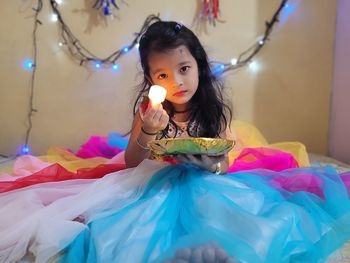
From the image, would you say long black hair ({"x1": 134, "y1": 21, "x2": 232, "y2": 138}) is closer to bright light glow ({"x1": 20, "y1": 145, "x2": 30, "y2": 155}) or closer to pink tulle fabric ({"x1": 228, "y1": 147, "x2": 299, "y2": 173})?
pink tulle fabric ({"x1": 228, "y1": 147, "x2": 299, "y2": 173})

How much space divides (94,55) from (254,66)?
2.45 feet

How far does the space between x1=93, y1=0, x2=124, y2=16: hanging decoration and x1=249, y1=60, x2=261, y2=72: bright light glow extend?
0.67 metres

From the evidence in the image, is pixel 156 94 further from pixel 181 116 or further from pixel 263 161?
pixel 263 161

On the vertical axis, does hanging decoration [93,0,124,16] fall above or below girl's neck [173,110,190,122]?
above

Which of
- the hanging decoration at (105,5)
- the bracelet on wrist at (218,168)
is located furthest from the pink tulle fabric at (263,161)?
the hanging decoration at (105,5)

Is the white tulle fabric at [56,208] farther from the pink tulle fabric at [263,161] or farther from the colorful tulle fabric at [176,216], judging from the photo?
the pink tulle fabric at [263,161]

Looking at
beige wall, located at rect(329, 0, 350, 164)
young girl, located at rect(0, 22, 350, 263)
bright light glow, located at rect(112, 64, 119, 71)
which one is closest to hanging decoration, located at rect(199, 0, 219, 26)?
bright light glow, located at rect(112, 64, 119, 71)

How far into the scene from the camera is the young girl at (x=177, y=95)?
789 millimetres

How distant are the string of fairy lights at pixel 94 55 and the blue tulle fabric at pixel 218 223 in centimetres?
86

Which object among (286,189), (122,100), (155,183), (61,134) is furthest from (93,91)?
(286,189)

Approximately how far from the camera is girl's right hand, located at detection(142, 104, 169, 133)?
0.75 m

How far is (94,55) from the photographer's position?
154 cm

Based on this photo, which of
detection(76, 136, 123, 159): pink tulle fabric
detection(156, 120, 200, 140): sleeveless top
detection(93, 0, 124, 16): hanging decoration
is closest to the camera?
detection(156, 120, 200, 140): sleeveless top

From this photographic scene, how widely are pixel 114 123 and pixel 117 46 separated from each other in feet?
1.17
